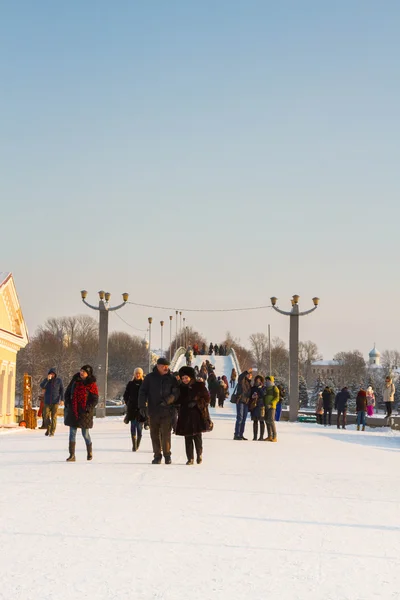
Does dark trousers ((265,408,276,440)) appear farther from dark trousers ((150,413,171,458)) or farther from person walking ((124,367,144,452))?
dark trousers ((150,413,171,458))

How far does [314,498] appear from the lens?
390 inches

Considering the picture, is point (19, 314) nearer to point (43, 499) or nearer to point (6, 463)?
point (6, 463)

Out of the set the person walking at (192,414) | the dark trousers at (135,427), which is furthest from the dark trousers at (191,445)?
the dark trousers at (135,427)

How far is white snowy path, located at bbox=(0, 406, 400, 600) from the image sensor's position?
5629 mm

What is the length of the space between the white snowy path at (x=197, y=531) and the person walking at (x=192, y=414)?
0.34 meters

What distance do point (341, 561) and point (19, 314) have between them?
3547 centimetres

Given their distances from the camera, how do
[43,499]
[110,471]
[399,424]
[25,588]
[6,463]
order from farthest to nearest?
[399,424] < [6,463] < [110,471] < [43,499] < [25,588]

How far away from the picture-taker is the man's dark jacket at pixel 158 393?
44.4 feet

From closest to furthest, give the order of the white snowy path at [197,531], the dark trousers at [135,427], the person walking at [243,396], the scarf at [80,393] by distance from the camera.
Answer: the white snowy path at [197,531] < the scarf at [80,393] < the dark trousers at [135,427] < the person walking at [243,396]

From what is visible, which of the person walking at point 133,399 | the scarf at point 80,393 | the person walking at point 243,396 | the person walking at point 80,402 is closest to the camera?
the person walking at point 80,402

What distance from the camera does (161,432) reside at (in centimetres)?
1377

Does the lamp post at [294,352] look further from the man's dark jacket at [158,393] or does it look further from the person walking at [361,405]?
the man's dark jacket at [158,393]

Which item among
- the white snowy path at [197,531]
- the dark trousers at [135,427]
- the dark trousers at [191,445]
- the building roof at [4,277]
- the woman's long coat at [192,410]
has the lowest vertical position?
the white snowy path at [197,531]

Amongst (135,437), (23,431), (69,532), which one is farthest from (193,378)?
(23,431)
